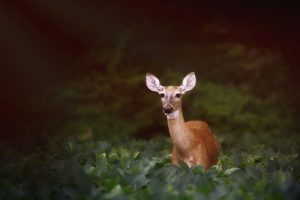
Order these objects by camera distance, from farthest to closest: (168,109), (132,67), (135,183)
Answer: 1. (132,67)
2. (168,109)
3. (135,183)

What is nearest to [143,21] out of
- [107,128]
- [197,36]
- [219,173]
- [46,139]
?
[197,36]

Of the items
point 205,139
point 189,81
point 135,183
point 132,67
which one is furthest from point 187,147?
point 132,67

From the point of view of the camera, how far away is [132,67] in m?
19.6

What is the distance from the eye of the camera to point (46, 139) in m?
13.4

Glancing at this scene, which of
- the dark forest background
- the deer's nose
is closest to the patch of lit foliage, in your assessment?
the deer's nose

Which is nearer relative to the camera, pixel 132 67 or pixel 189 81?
pixel 189 81

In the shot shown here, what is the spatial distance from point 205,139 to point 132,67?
985 cm

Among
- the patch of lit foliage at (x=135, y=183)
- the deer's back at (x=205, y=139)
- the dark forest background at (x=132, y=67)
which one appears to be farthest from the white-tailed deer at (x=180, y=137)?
the dark forest background at (x=132, y=67)

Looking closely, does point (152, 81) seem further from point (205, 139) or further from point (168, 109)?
point (205, 139)

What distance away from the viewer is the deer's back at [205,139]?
9.71 meters

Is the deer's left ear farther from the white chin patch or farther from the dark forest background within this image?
the dark forest background

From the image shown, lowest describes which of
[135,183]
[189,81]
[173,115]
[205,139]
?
[205,139]

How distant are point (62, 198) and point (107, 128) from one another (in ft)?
42.7

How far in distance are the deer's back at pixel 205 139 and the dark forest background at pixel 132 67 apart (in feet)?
27.0
